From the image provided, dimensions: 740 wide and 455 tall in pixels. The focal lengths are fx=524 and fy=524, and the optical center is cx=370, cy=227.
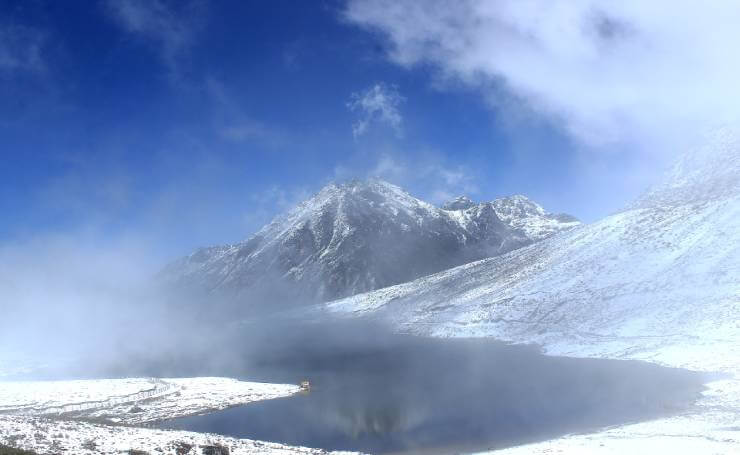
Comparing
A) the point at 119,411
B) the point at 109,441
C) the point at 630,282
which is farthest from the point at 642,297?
the point at 109,441

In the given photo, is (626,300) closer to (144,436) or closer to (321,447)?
(321,447)

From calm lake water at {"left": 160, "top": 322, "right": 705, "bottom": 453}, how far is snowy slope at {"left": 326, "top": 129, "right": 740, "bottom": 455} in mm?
5031

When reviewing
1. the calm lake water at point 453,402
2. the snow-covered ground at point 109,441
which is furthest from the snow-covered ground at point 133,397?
the snow-covered ground at point 109,441

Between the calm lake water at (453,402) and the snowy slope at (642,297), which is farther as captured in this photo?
the calm lake water at (453,402)

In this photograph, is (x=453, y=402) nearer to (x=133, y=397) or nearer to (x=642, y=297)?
(x=133, y=397)

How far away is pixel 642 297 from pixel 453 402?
6069 cm

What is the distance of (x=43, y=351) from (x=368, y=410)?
131 m

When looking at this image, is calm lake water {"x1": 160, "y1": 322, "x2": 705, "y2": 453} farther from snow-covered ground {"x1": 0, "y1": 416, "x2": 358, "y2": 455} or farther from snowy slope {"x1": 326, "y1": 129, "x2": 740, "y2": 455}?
snow-covered ground {"x1": 0, "y1": 416, "x2": 358, "y2": 455}

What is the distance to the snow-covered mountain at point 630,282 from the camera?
88.6 metres

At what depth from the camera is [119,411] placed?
194ft

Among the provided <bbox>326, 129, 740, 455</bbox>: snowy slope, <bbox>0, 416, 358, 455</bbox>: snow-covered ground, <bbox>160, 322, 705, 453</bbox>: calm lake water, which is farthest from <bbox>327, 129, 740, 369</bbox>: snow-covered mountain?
<bbox>0, 416, 358, 455</bbox>: snow-covered ground

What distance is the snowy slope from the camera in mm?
40750

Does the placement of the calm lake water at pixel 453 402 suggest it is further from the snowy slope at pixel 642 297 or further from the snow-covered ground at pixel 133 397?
the snowy slope at pixel 642 297

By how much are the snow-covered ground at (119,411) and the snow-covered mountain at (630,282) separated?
56.6 meters
